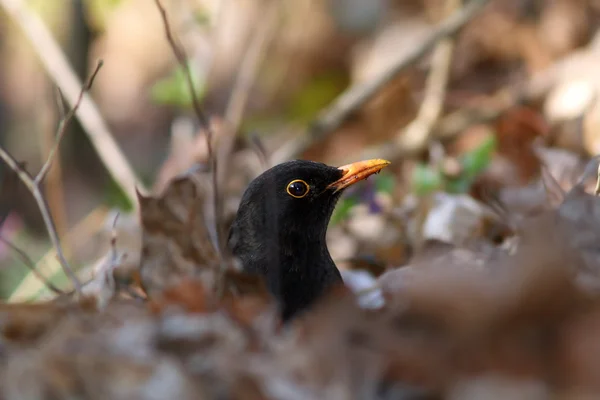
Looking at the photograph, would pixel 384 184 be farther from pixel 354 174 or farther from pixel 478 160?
pixel 354 174

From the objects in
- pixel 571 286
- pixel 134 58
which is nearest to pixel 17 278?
pixel 571 286

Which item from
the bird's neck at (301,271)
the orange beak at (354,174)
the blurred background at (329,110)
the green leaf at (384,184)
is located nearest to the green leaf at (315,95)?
the blurred background at (329,110)

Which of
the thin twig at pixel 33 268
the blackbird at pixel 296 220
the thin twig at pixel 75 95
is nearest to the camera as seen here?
the thin twig at pixel 33 268

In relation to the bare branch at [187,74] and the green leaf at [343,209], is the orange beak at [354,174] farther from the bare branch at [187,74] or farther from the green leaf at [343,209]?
the bare branch at [187,74]

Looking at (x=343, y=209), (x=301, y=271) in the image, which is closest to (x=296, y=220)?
(x=301, y=271)

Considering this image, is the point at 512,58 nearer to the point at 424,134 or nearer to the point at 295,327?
the point at 424,134

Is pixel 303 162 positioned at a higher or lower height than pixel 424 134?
higher

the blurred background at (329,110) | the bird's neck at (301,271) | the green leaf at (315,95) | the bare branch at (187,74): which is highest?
the bare branch at (187,74)
